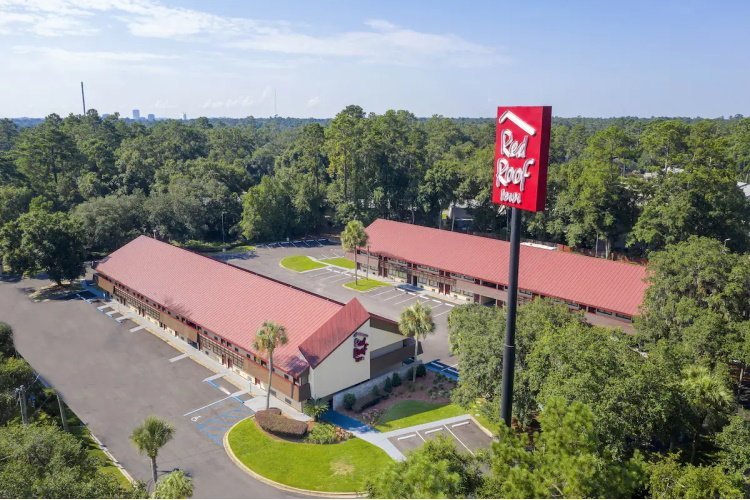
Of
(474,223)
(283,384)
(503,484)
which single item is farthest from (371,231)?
(503,484)

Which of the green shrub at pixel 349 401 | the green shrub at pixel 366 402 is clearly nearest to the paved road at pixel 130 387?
the green shrub at pixel 349 401

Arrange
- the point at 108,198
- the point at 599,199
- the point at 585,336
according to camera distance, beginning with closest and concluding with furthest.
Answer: the point at 585,336 < the point at 599,199 < the point at 108,198

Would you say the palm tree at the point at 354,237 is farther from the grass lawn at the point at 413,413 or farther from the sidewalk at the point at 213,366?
the grass lawn at the point at 413,413

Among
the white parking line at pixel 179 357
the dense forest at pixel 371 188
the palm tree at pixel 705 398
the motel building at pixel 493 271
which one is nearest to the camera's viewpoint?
the palm tree at pixel 705 398

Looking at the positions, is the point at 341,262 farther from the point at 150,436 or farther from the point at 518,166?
the point at 518,166

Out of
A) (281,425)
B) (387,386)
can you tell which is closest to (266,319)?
(281,425)

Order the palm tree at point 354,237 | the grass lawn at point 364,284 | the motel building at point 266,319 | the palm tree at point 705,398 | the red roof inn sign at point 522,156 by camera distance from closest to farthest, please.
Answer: the red roof inn sign at point 522,156 → the palm tree at point 705,398 → the motel building at point 266,319 → the grass lawn at point 364,284 → the palm tree at point 354,237

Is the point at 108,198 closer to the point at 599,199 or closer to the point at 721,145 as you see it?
the point at 599,199

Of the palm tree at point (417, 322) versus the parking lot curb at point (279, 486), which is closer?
the parking lot curb at point (279, 486)
